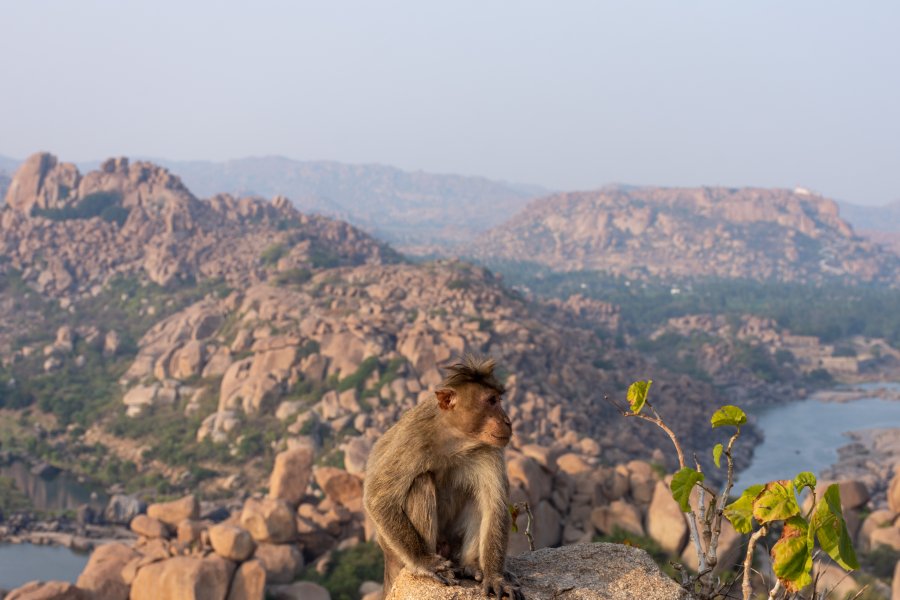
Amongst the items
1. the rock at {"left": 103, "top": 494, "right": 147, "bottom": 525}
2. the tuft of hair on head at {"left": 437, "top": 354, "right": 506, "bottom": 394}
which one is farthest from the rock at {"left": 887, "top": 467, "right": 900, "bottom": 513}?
the rock at {"left": 103, "top": 494, "right": 147, "bottom": 525}

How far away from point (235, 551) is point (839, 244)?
586ft

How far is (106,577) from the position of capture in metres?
17.6

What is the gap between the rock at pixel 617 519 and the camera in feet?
68.0

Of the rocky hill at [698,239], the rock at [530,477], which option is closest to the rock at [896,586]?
the rock at [530,477]

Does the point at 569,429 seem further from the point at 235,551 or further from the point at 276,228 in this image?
the point at 276,228

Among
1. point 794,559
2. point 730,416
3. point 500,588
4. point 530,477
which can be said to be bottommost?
point 530,477

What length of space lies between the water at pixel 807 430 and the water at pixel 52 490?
3305cm

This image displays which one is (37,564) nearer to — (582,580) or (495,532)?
(495,532)

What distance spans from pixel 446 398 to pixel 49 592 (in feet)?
49.8

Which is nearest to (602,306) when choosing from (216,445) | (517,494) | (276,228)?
(276,228)

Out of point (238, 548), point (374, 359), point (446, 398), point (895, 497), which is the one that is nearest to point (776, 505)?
point (446, 398)

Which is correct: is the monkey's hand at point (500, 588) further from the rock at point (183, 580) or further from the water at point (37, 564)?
the water at point (37, 564)

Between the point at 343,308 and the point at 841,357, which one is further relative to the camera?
the point at 841,357

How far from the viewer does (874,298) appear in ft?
377
